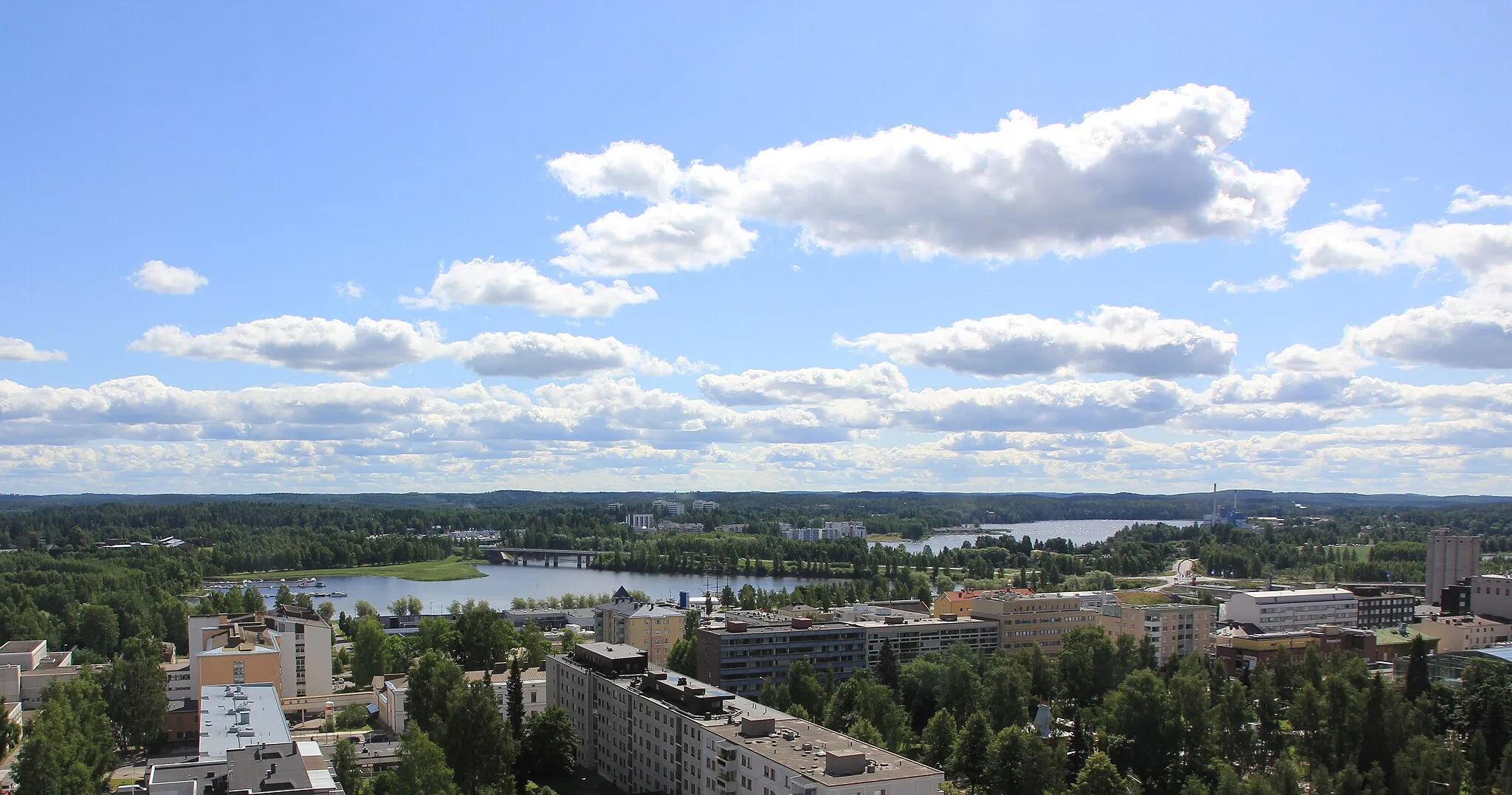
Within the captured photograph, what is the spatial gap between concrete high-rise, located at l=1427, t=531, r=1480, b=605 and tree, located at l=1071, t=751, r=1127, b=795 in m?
35.1

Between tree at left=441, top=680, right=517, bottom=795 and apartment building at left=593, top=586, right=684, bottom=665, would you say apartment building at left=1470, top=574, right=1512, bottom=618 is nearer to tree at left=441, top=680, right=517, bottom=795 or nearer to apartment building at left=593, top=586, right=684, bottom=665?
apartment building at left=593, top=586, right=684, bottom=665

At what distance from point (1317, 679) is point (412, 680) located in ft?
62.1

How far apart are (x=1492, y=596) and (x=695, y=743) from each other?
33.7 metres

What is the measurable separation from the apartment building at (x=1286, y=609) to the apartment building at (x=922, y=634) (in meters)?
12.8

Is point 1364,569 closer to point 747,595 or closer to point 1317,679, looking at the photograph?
point 747,595

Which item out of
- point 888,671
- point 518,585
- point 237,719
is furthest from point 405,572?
point 237,719

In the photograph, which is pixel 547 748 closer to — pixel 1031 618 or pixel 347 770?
pixel 347 770

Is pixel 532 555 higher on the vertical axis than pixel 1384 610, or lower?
lower

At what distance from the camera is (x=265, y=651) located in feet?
81.3

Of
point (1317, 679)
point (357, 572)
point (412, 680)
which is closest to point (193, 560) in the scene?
point (357, 572)

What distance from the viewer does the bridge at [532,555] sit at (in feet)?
272

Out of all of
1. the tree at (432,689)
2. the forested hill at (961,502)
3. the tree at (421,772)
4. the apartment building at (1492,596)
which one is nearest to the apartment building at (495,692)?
the tree at (432,689)

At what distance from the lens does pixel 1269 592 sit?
40438 mm

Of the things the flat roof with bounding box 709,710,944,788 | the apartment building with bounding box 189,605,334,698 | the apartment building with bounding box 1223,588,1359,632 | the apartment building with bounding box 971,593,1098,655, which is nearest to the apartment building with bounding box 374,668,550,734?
the apartment building with bounding box 189,605,334,698
